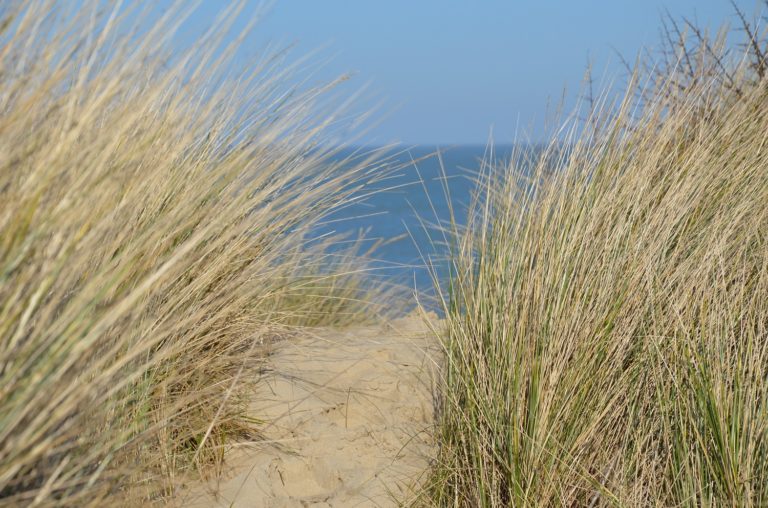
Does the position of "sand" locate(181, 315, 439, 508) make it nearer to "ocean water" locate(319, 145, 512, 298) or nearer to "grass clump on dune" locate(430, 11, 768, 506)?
"grass clump on dune" locate(430, 11, 768, 506)

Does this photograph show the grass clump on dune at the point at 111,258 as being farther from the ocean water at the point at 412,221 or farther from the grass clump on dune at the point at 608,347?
the grass clump on dune at the point at 608,347

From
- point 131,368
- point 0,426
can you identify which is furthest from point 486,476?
point 0,426

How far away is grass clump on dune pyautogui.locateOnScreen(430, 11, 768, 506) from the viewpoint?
2189 millimetres

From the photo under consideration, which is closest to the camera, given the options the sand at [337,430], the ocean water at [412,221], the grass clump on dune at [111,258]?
the grass clump on dune at [111,258]

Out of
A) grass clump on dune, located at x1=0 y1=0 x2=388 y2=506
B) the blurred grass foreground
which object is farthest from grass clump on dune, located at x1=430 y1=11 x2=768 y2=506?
grass clump on dune, located at x1=0 y1=0 x2=388 y2=506

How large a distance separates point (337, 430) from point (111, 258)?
1172 mm

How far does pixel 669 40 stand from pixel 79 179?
137 inches

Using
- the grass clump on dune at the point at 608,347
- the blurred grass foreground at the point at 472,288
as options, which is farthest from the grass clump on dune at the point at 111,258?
the grass clump on dune at the point at 608,347

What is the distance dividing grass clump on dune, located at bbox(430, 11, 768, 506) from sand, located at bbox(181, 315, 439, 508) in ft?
0.71

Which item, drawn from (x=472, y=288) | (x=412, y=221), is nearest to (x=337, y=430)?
(x=472, y=288)

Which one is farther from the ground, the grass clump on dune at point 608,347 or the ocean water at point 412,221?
the ocean water at point 412,221

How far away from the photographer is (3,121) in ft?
4.70

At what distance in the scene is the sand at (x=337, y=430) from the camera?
8.50ft

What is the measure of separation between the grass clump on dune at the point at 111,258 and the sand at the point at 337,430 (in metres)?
0.13
